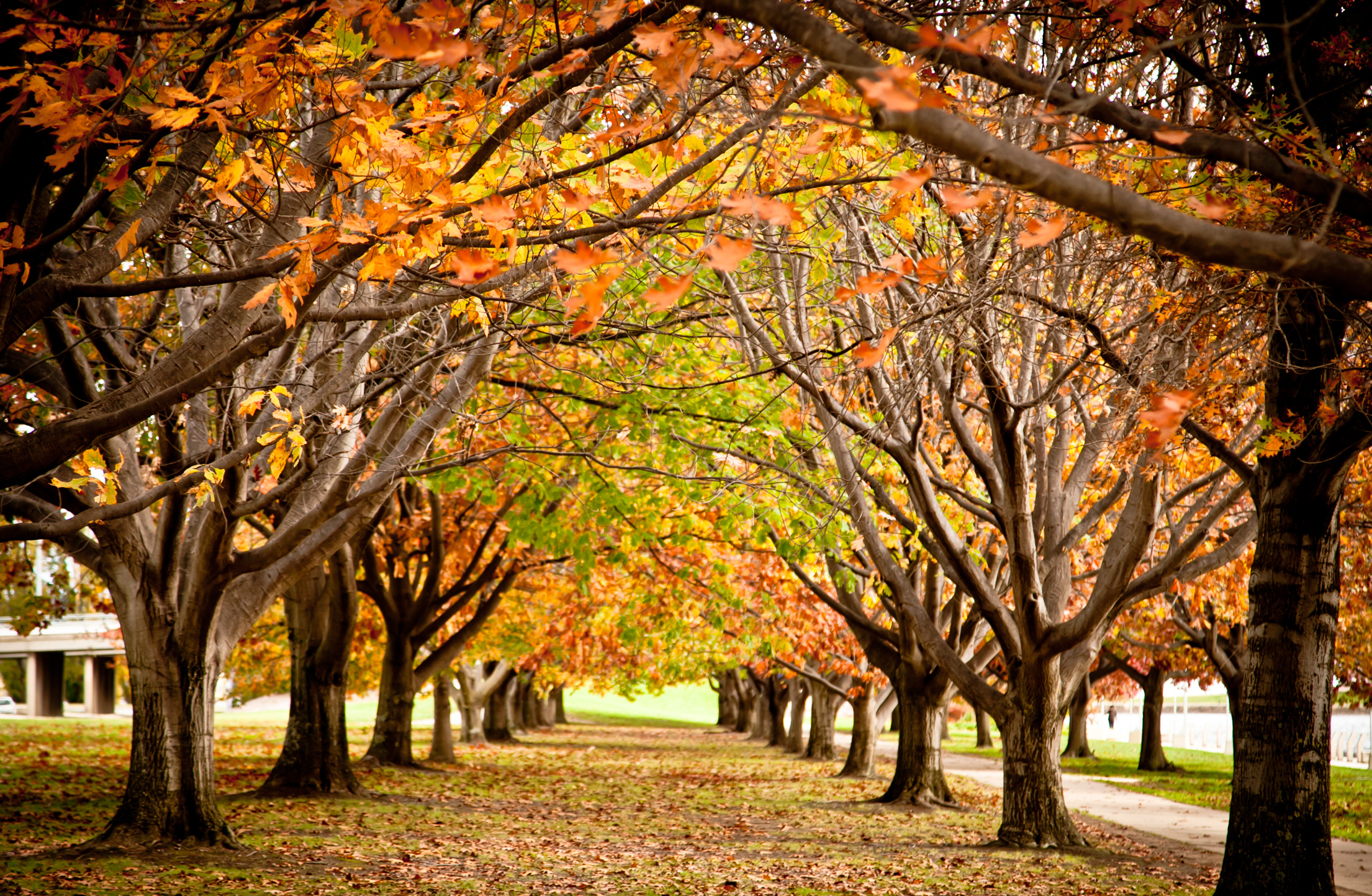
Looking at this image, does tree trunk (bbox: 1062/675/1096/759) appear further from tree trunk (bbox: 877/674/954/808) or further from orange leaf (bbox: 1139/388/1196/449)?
orange leaf (bbox: 1139/388/1196/449)

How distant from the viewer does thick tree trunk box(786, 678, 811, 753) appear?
3278 centimetres

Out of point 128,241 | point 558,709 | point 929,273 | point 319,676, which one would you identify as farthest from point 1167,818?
point 558,709

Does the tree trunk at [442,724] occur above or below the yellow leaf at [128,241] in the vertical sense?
below

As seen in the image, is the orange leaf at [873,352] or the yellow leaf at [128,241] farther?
the yellow leaf at [128,241]

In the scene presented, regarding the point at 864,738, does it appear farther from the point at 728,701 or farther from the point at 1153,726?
the point at 728,701

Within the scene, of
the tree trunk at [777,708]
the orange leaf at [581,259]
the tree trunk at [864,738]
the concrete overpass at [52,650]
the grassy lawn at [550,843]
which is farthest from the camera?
the concrete overpass at [52,650]

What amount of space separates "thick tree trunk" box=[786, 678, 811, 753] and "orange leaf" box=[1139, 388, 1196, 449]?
3032 centimetres

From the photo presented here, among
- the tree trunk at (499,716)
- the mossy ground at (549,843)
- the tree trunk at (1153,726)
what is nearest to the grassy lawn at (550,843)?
the mossy ground at (549,843)

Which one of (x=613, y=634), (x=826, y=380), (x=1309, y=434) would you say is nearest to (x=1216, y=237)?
(x=1309, y=434)

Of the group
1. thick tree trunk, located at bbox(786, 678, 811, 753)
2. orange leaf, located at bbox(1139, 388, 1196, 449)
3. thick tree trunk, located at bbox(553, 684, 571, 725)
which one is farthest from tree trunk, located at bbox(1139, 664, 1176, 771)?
thick tree trunk, located at bbox(553, 684, 571, 725)

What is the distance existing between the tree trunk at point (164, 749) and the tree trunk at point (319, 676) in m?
5.13

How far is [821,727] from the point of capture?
27.6m

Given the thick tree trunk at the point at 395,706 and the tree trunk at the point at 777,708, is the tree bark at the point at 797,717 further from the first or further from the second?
the thick tree trunk at the point at 395,706

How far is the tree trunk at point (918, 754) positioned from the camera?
15.6 meters
